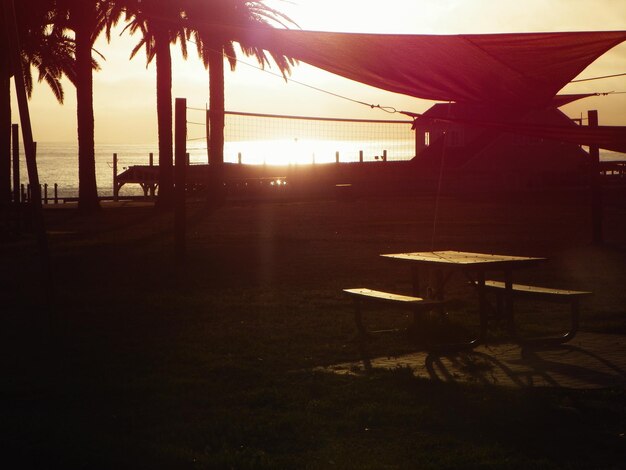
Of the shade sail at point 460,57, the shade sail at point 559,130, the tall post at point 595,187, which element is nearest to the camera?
the shade sail at point 460,57

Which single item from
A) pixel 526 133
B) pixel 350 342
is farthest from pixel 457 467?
pixel 526 133

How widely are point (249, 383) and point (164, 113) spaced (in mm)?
31517

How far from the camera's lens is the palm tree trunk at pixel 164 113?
37.2 metres

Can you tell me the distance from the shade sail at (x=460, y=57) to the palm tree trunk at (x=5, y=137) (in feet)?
69.2

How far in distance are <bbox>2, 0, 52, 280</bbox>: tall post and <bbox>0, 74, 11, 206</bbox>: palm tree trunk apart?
2081 centimetres

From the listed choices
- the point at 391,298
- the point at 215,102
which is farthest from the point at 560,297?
the point at 215,102

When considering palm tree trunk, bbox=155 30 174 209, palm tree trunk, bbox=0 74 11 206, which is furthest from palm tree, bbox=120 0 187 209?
palm tree trunk, bbox=0 74 11 206

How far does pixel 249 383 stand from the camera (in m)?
7.99

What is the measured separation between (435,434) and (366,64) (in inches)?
224

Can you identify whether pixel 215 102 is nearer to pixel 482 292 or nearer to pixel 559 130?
pixel 559 130

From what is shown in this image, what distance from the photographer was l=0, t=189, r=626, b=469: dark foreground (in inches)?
237

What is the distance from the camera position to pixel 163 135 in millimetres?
38406

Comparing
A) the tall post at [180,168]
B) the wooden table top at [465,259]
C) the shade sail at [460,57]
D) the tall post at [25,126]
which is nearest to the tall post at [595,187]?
the tall post at [180,168]

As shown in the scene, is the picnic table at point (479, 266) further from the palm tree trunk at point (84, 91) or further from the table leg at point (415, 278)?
the palm tree trunk at point (84, 91)
